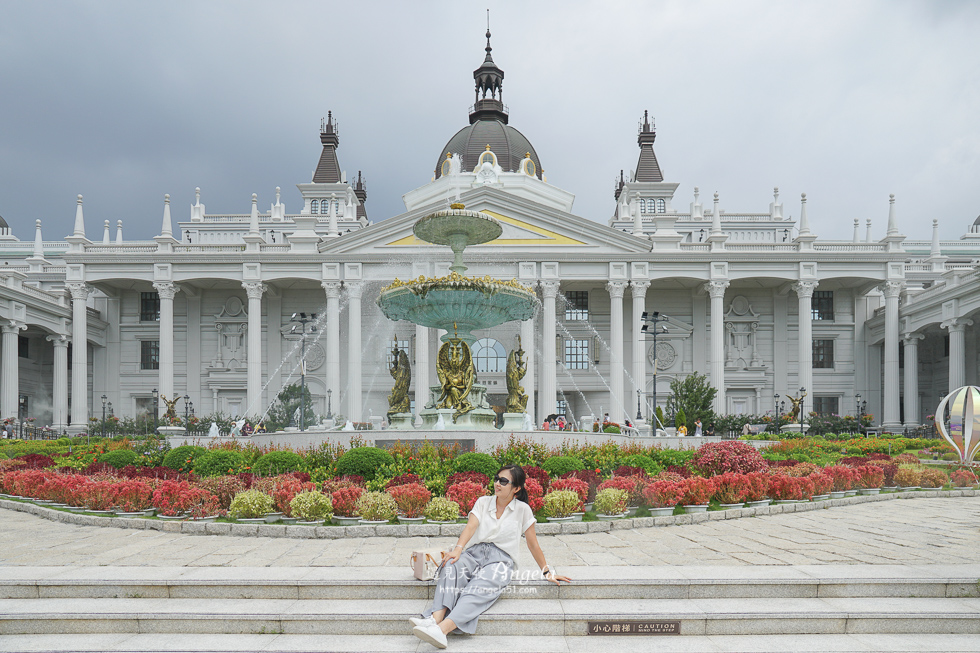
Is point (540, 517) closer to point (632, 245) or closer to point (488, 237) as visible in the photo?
point (488, 237)

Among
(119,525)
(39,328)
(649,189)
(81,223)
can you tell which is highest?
(649,189)

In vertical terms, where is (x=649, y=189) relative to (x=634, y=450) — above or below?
above

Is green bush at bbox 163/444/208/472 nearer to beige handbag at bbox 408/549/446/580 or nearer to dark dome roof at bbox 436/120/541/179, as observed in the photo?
beige handbag at bbox 408/549/446/580

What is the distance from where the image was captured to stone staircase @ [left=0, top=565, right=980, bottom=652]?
231 inches

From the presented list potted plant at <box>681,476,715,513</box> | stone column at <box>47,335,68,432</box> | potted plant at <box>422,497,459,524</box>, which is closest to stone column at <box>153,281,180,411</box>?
stone column at <box>47,335,68,432</box>

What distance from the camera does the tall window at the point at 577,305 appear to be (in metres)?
42.7

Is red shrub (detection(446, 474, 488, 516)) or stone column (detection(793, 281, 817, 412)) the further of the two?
stone column (detection(793, 281, 817, 412))

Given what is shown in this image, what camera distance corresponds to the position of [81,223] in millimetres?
40812

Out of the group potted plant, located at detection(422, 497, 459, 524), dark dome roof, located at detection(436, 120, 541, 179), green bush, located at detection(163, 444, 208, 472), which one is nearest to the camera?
potted plant, located at detection(422, 497, 459, 524)

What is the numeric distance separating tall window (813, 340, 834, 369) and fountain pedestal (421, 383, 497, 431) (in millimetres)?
31357

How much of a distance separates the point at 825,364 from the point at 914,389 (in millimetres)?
5439

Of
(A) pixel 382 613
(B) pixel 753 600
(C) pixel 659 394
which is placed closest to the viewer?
(A) pixel 382 613

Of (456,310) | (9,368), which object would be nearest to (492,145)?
(9,368)

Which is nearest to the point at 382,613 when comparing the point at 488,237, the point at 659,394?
the point at 488,237
